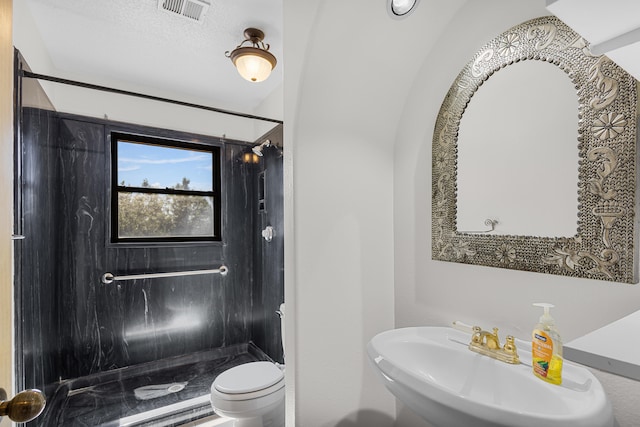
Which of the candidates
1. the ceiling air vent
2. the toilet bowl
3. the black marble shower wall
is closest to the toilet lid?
the toilet bowl

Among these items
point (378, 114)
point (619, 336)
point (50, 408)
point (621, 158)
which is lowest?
point (50, 408)

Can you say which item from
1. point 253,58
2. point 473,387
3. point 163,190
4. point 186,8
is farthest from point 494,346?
point 163,190

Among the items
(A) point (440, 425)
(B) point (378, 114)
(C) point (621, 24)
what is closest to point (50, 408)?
(A) point (440, 425)

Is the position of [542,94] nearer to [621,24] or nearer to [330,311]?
[621,24]

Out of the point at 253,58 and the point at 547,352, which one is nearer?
the point at 547,352

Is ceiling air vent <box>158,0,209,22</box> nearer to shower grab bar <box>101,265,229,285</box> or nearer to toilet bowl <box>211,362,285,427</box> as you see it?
shower grab bar <box>101,265,229,285</box>

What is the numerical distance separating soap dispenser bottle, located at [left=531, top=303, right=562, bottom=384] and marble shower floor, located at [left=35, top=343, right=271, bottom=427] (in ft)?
6.98

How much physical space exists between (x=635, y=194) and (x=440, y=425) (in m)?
0.83

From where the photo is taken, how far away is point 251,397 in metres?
1.67

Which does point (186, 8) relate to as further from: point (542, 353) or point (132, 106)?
point (542, 353)

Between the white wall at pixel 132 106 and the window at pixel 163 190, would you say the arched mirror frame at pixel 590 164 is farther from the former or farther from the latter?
the window at pixel 163 190

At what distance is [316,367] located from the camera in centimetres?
136

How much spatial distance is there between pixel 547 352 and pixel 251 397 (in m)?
1.44

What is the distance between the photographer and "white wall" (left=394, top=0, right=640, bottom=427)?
0.92m
